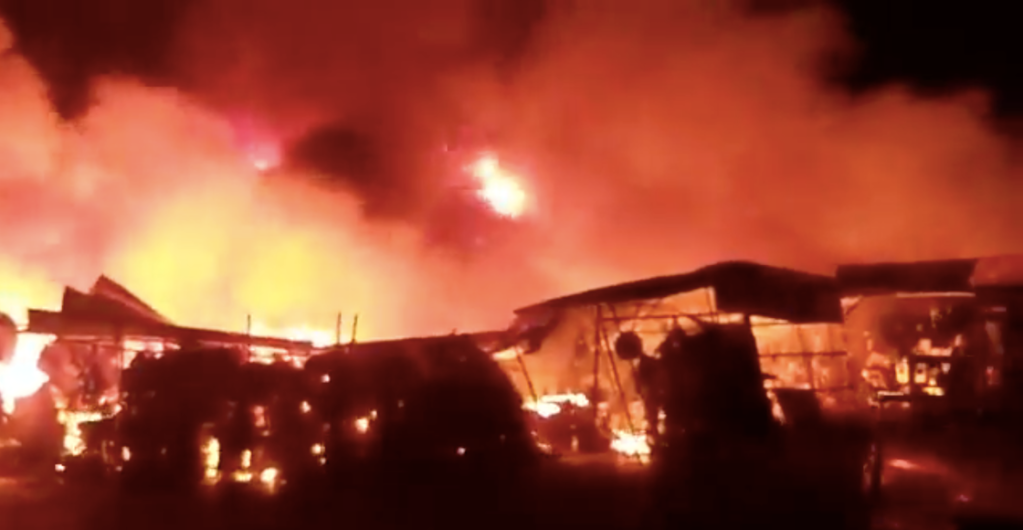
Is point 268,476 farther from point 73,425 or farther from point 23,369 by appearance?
point 23,369

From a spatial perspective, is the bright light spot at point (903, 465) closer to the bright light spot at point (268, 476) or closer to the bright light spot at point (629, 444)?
the bright light spot at point (629, 444)

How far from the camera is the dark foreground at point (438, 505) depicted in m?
11.2

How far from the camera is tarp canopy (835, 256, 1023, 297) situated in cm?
1642

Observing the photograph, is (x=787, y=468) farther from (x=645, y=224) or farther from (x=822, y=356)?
(x=645, y=224)

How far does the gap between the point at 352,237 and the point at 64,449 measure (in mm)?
13870

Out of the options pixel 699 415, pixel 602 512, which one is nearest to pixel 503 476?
pixel 602 512

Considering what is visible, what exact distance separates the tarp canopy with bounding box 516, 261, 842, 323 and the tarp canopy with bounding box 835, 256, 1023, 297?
123 cm

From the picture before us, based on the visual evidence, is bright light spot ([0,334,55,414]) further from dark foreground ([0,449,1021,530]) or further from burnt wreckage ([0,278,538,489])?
dark foreground ([0,449,1021,530])

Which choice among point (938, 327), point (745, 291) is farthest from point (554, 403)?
point (938, 327)

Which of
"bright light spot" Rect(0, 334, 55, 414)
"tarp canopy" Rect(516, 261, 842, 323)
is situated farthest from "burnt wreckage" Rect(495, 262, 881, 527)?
"bright light spot" Rect(0, 334, 55, 414)

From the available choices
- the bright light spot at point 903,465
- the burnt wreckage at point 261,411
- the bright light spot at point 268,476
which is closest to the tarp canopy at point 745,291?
the burnt wreckage at point 261,411

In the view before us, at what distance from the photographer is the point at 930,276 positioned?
16875 millimetres

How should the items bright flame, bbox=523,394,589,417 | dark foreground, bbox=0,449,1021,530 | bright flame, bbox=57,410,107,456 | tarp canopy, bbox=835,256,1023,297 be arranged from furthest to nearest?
1. bright flame, bbox=523,394,589,417
2. tarp canopy, bbox=835,256,1023,297
3. bright flame, bbox=57,410,107,456
4. dark foreground, bbox=0,449,1021,530

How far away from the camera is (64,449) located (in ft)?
53.6
